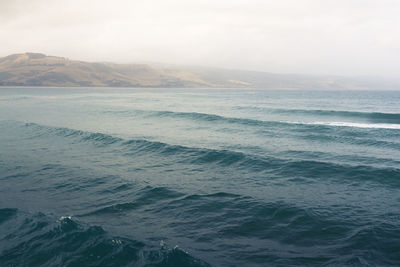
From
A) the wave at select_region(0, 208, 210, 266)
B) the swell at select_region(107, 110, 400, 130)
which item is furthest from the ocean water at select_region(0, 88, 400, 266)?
the swell at select_region(107, 110, 400, 130)

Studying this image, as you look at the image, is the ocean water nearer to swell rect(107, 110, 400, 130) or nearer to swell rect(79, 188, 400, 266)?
swell rect(79, 188, 400, 266)

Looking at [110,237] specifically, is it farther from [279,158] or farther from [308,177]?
[279,158]

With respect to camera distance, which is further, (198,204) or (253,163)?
(253,163)

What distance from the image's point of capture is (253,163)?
64.6 feet

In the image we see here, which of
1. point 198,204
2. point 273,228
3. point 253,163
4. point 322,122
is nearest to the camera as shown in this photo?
point 273,228

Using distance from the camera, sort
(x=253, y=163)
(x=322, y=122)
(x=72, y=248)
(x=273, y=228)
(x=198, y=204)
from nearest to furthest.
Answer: (x=72, y=248), (x=273, y=228), (x=198, y=204), (x=253, y=163), (x=322, y=122)

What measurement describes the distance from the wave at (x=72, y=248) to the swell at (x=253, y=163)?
34.0ft

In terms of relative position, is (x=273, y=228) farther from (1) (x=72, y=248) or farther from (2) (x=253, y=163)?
(2) (x=253, y=163)

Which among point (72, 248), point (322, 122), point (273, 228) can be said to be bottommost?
point (72, 248)

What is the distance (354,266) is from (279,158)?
12.8 meters

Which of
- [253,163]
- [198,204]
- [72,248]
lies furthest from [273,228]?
[253,163]

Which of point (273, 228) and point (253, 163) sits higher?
point (253, 163)

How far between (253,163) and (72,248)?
13255 mm

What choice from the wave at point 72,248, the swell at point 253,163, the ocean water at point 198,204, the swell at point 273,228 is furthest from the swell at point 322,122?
the wave at point 72,248
